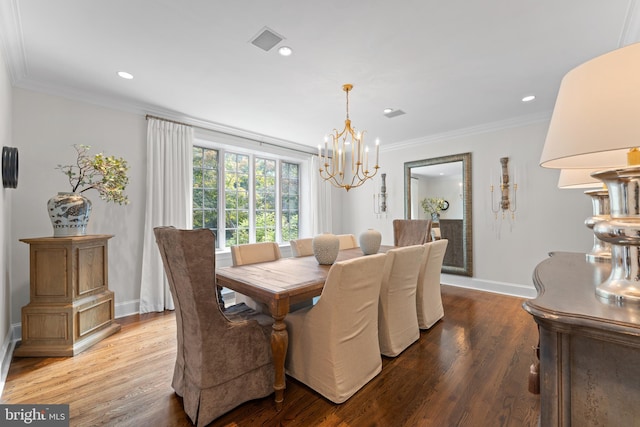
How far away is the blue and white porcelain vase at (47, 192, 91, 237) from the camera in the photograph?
8.12 feet

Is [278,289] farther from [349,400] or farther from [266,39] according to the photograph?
[266,39]

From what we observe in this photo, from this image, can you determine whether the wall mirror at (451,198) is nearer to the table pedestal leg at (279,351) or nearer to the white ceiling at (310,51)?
the white ceiling at (310,51)

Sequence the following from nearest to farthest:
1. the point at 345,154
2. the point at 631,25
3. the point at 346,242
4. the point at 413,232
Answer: the point at 631,25
the point at 413,232
the point at 346,242
the point at 345,154

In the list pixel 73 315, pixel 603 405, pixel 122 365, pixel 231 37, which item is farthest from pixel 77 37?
pixel 603 405

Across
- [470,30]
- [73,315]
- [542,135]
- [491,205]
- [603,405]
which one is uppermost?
[470,30]

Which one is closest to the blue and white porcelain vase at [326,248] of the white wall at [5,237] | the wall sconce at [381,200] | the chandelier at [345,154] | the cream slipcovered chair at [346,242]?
the chandelier at [345,154]

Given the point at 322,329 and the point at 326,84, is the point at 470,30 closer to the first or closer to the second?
the point at 326,84

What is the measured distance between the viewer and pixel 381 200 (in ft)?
17.9

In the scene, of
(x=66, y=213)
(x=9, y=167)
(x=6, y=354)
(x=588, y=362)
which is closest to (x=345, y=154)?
Answer: (x=66, y=213)

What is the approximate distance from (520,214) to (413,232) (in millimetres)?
1775

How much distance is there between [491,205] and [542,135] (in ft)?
3.73

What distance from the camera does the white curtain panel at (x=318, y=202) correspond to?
546 centimetres

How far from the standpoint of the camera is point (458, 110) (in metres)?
3.54

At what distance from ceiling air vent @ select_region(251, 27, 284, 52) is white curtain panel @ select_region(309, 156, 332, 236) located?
11.0 ft
